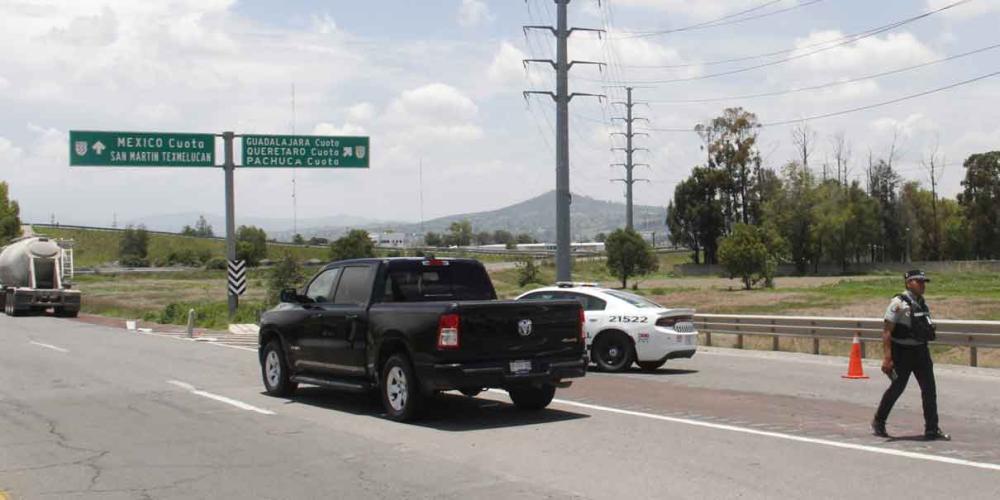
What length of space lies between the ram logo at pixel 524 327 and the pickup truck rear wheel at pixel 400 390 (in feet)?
4.25

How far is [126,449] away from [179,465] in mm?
1230

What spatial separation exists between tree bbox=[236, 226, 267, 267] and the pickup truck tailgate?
92424 mm

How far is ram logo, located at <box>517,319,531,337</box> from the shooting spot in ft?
38.6

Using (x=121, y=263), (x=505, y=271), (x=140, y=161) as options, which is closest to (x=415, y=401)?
(x=140, y=161)

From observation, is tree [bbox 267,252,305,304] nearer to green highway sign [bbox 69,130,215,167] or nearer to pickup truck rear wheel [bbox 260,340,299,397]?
green highway sign [bbox 69,130,215,167]

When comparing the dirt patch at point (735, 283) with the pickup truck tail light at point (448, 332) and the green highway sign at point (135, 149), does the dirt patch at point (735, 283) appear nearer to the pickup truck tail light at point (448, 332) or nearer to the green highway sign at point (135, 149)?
the green highway sign at point (135, 149)

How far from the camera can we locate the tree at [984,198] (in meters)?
111

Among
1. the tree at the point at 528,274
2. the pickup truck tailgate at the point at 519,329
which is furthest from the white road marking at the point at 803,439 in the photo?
→ the tree at the point at 528,274

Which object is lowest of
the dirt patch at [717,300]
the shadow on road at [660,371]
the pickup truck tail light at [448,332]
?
the dirt patch at [717,300]

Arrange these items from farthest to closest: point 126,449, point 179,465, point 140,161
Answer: point 140,161, point 126,449, point 179,465

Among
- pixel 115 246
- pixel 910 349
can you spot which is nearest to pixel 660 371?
pixel 910 349

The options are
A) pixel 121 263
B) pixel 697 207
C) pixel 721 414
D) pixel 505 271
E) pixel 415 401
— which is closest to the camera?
pixel 415 401

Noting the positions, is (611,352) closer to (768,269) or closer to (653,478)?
(653,478)

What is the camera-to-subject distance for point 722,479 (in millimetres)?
8500
